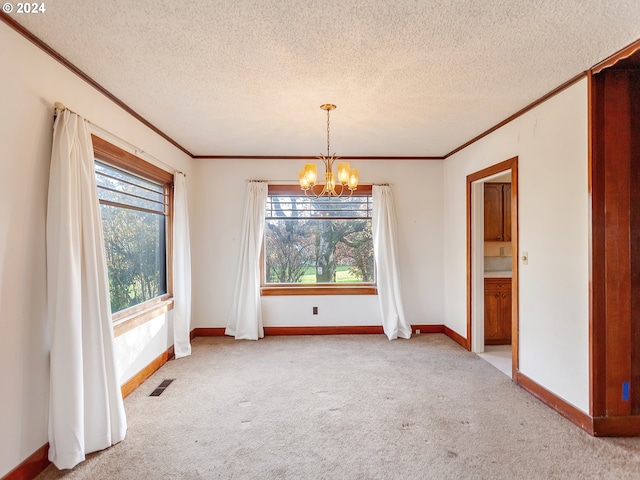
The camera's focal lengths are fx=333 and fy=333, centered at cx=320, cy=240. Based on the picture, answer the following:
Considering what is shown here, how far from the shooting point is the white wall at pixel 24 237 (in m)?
1.80

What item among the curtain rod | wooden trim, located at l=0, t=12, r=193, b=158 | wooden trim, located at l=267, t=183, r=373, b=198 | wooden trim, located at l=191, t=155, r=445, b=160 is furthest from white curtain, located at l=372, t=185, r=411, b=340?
wooden trim, located at l=0, t=12, r=193, b=158

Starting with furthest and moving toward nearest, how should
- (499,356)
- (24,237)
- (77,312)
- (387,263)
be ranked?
(387,263)
(499,356)
(77,312)
(24,237)

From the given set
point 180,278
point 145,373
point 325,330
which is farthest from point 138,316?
point 325,330

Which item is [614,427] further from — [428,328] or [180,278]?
[180,278]

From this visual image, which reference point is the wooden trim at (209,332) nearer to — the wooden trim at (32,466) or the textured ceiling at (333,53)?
the wooden trim at (32,466)

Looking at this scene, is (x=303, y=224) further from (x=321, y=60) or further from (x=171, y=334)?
(x=321, y=60)

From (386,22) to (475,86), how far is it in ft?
3.83

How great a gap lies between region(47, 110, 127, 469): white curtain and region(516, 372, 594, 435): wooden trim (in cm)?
327

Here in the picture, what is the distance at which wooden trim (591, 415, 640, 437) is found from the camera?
2.32 m

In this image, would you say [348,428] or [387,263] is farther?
[387,263]

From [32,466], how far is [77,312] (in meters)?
0.89

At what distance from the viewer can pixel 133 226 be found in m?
3.33

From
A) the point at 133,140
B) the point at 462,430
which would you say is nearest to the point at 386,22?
the point at 133,140

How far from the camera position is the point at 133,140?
3133 mm
